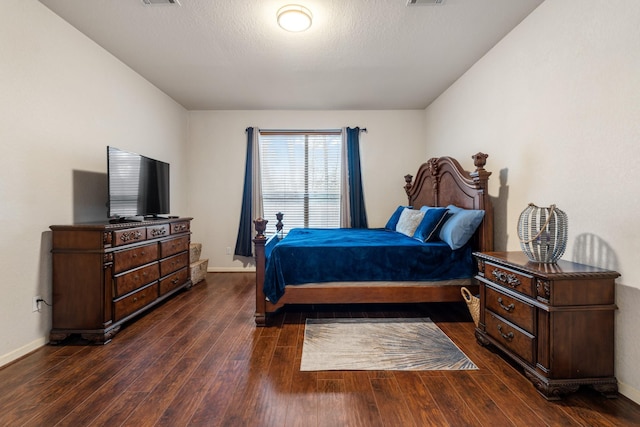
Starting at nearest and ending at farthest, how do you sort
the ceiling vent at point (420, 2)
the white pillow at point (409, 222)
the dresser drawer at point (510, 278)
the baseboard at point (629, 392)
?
the baseboard at point (629, 392), the dresser drawer at point (510, 278), the ceiling vent at point (420, 2), the white pillow at point (409, 222)

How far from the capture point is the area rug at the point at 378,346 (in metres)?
2.00

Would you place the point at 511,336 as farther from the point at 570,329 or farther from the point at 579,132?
the point at 579,132

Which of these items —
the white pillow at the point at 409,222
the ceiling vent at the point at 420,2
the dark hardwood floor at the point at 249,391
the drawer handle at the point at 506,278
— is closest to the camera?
the dark hardwood floor at the point at 249,391

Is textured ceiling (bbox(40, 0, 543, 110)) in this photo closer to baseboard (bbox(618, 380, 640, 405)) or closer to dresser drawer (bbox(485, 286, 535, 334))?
dresser drawer (bbox(485, 286, 535, 334))

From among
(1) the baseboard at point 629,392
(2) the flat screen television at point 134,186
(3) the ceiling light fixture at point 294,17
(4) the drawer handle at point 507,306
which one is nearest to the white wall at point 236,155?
(2) the flat screen television at point 134,186

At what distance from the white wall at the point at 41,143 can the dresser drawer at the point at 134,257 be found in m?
0.48

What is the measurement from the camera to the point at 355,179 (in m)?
4.77

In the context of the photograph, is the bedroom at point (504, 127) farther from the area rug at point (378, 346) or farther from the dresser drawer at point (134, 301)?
the area rug at point (378, 346)

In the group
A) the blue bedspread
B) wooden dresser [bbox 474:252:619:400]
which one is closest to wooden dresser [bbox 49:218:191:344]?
the blue bedspread

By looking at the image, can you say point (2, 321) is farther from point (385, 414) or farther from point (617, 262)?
point (617, 262)

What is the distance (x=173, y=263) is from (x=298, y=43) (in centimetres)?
274

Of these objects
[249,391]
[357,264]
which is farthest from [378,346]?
[249,391]

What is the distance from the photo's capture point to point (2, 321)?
2.02 meters

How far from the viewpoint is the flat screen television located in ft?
8.80
